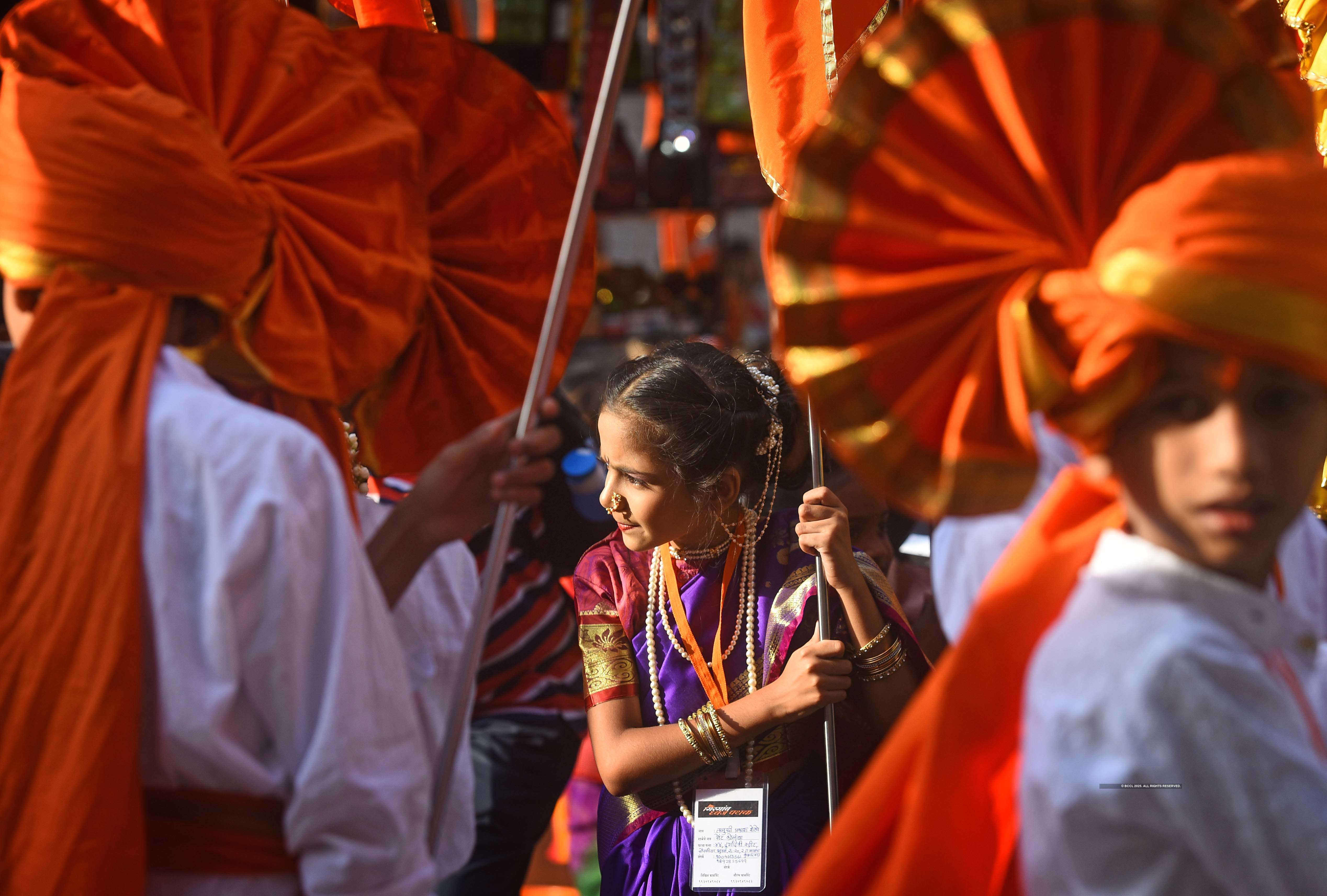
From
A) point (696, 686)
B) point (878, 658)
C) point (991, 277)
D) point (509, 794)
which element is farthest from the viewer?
point (509, 794)

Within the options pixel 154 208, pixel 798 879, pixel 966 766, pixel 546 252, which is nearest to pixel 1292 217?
pixel 966 766

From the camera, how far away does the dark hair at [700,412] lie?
→ 1761 mm

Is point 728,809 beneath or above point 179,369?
beneath

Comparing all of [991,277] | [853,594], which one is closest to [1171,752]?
[991,277]

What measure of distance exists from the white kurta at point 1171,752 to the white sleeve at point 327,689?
23.7 inches

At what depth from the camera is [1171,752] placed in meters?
0.83

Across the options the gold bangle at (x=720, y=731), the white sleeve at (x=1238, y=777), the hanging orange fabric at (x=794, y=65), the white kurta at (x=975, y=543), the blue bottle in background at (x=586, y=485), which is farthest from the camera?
the blue bottle in background at (x=586, y=485)

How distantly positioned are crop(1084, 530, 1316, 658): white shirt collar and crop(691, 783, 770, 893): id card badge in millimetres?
901

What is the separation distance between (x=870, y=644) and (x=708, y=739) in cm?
28

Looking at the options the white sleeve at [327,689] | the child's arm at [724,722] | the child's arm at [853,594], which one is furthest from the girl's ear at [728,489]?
the white sleeve at [327,689]

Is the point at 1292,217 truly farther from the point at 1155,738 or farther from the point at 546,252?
the point at 546,252

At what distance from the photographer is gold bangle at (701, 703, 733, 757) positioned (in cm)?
165

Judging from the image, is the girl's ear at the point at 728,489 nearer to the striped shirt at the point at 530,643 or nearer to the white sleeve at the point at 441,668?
the white sleeve at the point at 441,668

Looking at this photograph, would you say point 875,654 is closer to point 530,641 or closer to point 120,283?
point 530,641
